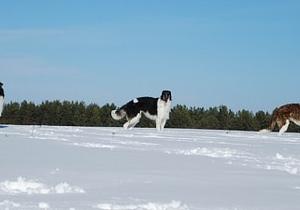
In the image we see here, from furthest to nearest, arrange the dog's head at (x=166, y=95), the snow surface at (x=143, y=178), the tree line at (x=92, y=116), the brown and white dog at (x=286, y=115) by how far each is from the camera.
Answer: the tree line at (x=92, y=116), the dog's head at (x=166, y=95), the brown and white dog at (x=286, y=115), the snow surface at (x=143, y=178)

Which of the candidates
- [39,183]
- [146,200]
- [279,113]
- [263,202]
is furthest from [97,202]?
[279,113]

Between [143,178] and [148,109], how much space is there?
1510cm

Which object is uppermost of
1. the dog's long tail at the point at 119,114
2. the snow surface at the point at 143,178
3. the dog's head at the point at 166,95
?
the dog's head at the point at 166,95

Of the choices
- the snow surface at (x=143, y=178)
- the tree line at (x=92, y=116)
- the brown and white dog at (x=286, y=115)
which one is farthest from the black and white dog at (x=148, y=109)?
the tree line at (x=92, y=116)

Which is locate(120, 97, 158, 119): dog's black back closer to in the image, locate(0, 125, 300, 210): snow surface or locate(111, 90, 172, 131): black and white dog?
locate(111, 90, 172, 131): black and white dog

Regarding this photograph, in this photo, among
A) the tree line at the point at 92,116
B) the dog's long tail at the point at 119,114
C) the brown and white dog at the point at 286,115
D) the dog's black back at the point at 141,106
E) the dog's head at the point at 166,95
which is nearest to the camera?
the brown and white dog at the point at 286,115

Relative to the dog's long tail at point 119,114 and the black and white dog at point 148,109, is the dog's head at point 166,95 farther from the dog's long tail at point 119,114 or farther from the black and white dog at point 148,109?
the dog's long tail at point 119,114

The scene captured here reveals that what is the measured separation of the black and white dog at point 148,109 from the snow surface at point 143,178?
1066cm

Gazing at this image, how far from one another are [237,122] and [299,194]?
5066 cm

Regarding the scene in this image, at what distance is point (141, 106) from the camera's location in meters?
22.4

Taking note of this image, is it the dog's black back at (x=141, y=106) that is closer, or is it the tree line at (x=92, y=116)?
the dog's black back at (x=141, y=106)

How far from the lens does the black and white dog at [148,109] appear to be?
21.7m

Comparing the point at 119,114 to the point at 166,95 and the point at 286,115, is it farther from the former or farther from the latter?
the point at 286,115

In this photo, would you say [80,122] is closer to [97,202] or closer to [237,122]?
[237,122]
